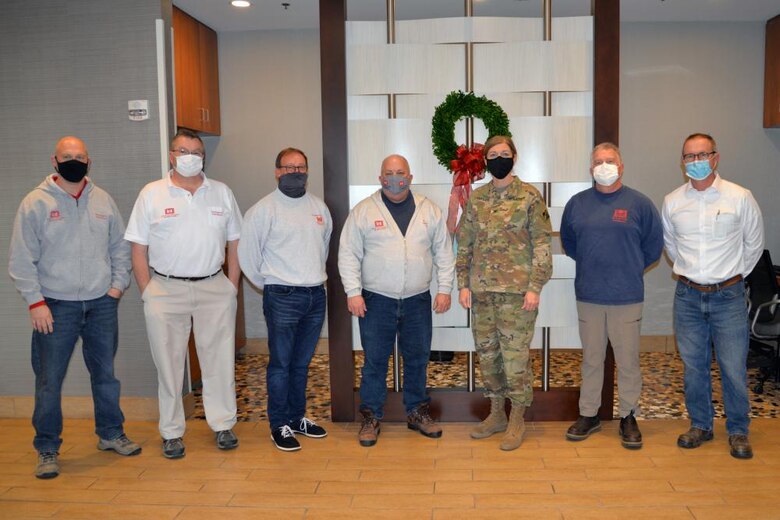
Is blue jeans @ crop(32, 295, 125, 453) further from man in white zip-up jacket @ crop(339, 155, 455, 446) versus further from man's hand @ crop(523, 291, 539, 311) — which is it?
man's hand @ crop(523, 291, 539, 311)

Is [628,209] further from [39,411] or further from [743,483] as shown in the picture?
[39,411]

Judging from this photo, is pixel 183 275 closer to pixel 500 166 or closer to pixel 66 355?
pixel 66 355

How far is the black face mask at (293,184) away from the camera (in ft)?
12.4

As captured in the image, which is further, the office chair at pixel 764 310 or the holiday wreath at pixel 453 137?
the office chair at pixel 764 310

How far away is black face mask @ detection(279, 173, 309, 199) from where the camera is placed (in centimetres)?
379

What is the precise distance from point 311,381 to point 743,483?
3.16m

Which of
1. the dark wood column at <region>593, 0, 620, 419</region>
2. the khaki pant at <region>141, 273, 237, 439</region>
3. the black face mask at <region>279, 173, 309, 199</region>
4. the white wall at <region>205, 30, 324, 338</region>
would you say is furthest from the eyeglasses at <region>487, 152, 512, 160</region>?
the white wall at <region>205, 30, 324, 338</region>

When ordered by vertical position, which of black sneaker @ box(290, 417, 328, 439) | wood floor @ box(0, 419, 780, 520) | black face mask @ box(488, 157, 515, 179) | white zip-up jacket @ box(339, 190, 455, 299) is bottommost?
wood floor @ box(0, 419, 780, 520)

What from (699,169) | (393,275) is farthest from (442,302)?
(699,169)

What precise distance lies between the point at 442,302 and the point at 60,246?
1.99 m

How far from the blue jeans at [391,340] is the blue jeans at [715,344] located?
4.53 ft

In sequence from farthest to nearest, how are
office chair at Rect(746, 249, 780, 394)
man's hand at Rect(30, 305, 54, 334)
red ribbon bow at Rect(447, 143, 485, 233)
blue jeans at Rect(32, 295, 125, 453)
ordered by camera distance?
office chair at Rect(746, 249, 780, 394)
red ribbon bow at Rect(447, 143, 485, 233)
blue jeans at Rect(32, 295, 125, 453)
man's hand at Rect(30, 305, 54, 334)

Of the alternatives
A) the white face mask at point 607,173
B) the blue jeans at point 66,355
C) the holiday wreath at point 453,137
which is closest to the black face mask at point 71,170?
the blue jeans at point 66,355

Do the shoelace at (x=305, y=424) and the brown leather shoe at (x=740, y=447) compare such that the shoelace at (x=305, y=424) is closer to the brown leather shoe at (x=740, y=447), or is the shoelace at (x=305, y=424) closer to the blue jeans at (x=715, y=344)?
the blue jeans at (x=715, y=344)
